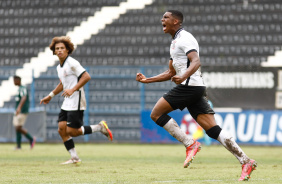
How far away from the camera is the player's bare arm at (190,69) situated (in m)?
6.90

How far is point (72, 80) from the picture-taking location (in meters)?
10.2

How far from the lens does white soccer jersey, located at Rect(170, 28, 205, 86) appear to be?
23.6 feet

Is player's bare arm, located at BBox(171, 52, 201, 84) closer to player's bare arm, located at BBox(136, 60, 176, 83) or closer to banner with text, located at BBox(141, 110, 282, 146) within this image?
player's bare arm, located at BBox(136, 60, 176, 83)

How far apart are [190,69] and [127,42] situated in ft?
49.7

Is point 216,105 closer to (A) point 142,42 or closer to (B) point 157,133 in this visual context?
Result: (B) point 157,133

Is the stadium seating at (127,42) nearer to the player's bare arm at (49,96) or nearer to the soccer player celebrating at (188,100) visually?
the player's bare arm at (49,96)

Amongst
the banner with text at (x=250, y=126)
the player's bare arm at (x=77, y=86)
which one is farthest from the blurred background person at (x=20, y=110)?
the player's bare arm at (x=77, y=86)

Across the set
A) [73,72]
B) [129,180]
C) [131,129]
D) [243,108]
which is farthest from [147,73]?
[129,180]

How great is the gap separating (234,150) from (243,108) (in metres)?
11.0

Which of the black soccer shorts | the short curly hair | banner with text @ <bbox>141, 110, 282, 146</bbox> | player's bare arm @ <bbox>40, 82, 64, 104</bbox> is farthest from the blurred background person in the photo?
the black soccer shorts

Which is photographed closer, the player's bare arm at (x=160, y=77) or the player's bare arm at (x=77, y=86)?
the player's bare arm at (x=160, y=77)

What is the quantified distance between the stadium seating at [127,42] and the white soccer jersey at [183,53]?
1183 centimetres

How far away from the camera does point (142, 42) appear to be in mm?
21844

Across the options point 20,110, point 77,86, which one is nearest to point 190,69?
point 77,86
